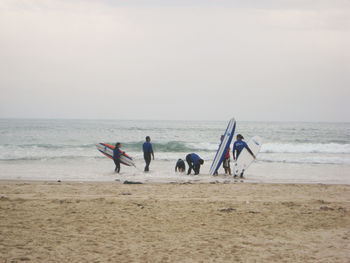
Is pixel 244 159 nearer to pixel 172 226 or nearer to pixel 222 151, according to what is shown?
pixel 222 151

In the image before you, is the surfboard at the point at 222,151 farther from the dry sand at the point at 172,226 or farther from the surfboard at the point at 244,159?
the dry sand at the point at 172,226

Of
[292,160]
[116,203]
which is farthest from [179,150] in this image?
[116,203]

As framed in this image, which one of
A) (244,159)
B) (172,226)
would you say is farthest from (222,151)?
(172,226)

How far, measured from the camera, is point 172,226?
470 centimetres

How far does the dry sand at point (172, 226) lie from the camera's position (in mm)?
3612

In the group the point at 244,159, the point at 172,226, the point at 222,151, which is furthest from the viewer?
the point at 222,151

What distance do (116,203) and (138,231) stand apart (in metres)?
1.71

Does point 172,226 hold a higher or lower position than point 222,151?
lower

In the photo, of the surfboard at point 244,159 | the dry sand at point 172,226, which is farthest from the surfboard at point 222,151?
the dry sand at point 172,226

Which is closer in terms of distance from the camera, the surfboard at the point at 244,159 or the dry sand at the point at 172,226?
the dry sand at the point at 172,226

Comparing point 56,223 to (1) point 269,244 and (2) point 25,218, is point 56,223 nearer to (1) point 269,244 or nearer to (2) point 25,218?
(2) point 25,218

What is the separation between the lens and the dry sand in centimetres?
361

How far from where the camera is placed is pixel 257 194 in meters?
7.42

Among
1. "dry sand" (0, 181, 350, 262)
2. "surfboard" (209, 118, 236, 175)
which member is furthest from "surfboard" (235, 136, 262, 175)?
"dry sand" (0, 181, 350, 262)
